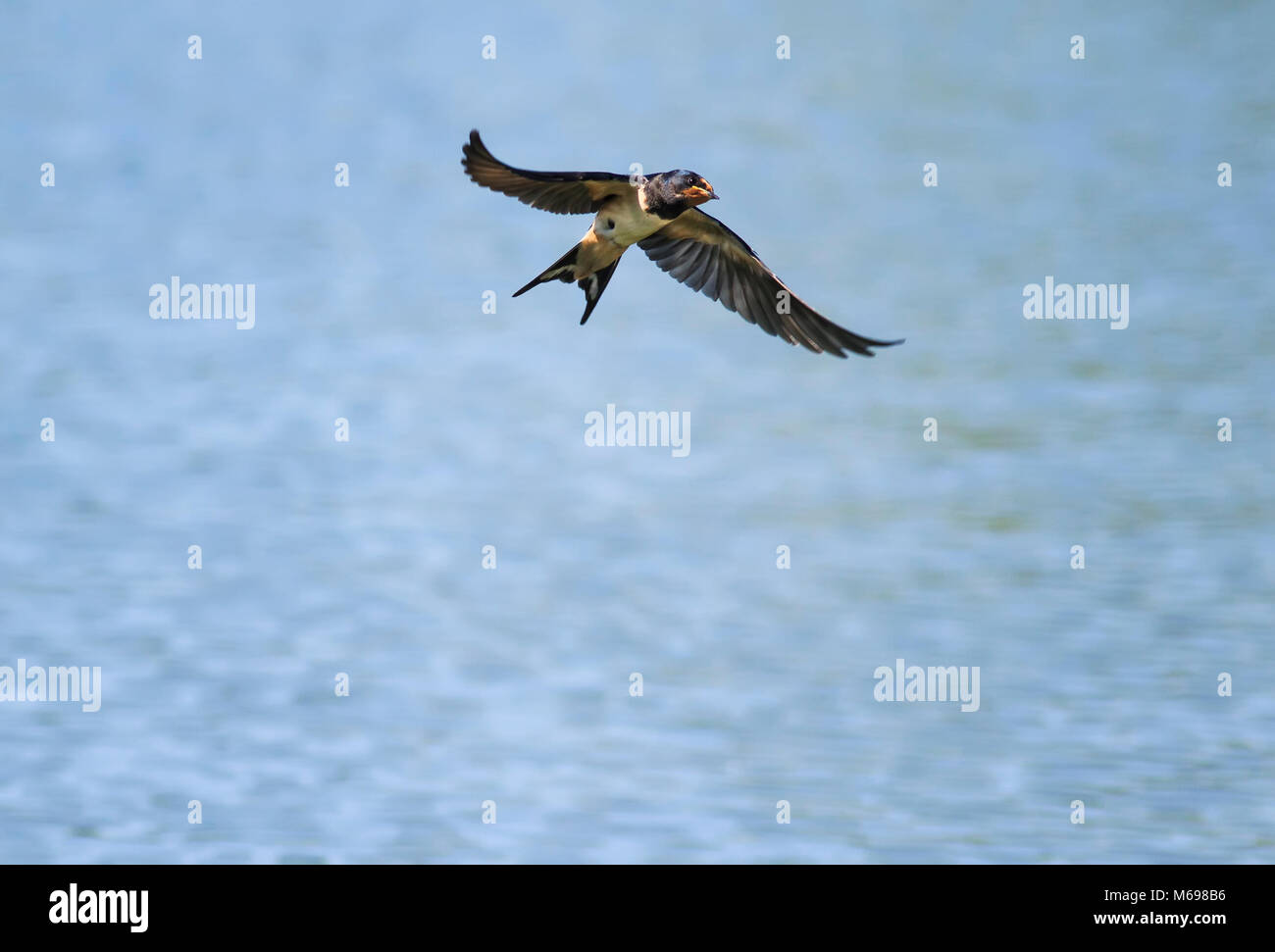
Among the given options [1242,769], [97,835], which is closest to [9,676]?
[97,835]

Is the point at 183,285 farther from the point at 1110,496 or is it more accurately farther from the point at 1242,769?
the point at 1242,769

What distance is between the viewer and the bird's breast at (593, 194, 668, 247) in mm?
6039

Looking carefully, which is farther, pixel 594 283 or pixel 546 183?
pixel 594 283

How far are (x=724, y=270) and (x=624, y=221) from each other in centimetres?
78

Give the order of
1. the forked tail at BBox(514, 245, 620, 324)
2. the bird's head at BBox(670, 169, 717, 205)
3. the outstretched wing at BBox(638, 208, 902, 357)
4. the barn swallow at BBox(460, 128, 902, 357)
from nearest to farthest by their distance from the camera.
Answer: the barn swallow at BBox(460, 128, 902, 357), the forked tail at BBox(514, 245, 620, 324), the bird's head at BBox(670, 169, 717, 205), the outstretched wing at BBox(638, 208, 902, 357)

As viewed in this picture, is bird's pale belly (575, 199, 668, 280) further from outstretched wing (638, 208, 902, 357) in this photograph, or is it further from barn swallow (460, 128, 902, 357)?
outstretched wing (638, 208, 902, 357)

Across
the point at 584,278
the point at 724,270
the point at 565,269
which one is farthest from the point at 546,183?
the point at 724,270

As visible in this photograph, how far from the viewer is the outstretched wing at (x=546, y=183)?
541 cm

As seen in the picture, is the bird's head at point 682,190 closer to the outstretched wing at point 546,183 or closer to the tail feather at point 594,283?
the outstretched wing at point 546,183

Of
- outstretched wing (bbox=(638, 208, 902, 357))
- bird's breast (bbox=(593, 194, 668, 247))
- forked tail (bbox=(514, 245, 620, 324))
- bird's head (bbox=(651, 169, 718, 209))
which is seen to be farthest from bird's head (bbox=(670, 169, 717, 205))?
outstretched wing (bbox=(638, 208, 902, 357))

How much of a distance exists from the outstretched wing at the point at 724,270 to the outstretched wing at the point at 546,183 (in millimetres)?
606

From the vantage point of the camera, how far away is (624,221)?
6078 mm

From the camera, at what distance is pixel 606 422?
14.4 m

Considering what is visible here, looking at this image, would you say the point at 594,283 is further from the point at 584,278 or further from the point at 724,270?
the point at 724,270
